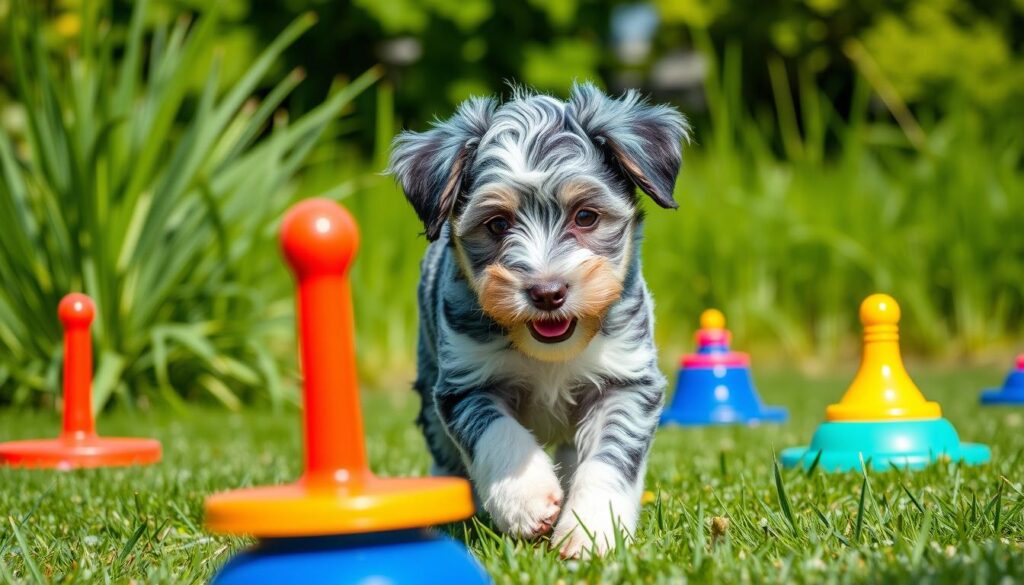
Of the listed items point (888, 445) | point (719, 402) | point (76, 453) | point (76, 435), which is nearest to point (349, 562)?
point (888, 445)

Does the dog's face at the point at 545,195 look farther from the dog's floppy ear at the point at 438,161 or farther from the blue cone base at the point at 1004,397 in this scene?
the blue cone base at the point at 1004,397

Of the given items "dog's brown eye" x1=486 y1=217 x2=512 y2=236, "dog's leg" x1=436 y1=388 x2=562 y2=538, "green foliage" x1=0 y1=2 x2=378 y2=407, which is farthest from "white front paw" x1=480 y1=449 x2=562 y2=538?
"green foliage" x1=0 y1=2 x2=378 y2=407

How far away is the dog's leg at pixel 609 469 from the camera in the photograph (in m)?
2.87

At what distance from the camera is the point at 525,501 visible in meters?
2.96

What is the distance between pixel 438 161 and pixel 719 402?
11.1ft

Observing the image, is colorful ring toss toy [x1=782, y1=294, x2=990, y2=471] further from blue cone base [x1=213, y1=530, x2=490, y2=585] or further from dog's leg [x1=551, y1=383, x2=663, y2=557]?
blue cone base [x1=213, y1=530, x2=490, y2=585]

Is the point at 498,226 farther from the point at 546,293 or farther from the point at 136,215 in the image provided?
the point at 136,215

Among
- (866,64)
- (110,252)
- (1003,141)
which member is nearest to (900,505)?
(110,252)

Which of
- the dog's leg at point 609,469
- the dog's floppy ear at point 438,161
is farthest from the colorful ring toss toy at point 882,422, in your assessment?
the dog's floppy ear at point 438,161

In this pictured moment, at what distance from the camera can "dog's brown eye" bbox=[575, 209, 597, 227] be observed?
129 inches

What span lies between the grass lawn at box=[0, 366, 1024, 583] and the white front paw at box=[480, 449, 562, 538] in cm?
6

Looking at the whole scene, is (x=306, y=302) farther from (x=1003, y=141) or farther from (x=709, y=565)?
(x=1003, y=141)

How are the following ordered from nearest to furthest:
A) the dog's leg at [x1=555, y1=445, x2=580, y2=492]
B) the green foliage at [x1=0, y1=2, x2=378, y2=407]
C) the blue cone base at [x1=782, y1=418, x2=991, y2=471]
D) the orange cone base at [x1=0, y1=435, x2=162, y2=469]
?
the dog's leg at [x1=555, y1=445, x2=580, y2=492]
the blue cone base at [x1=782, y1=418, x2=991, y2=471]
the orange cone base at [x1=0, y1=435, x2=162, y2=469]
the green foliage at [x1=0, y1=2, x2=378, y2=407]

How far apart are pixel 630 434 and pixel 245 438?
3.48 meters
